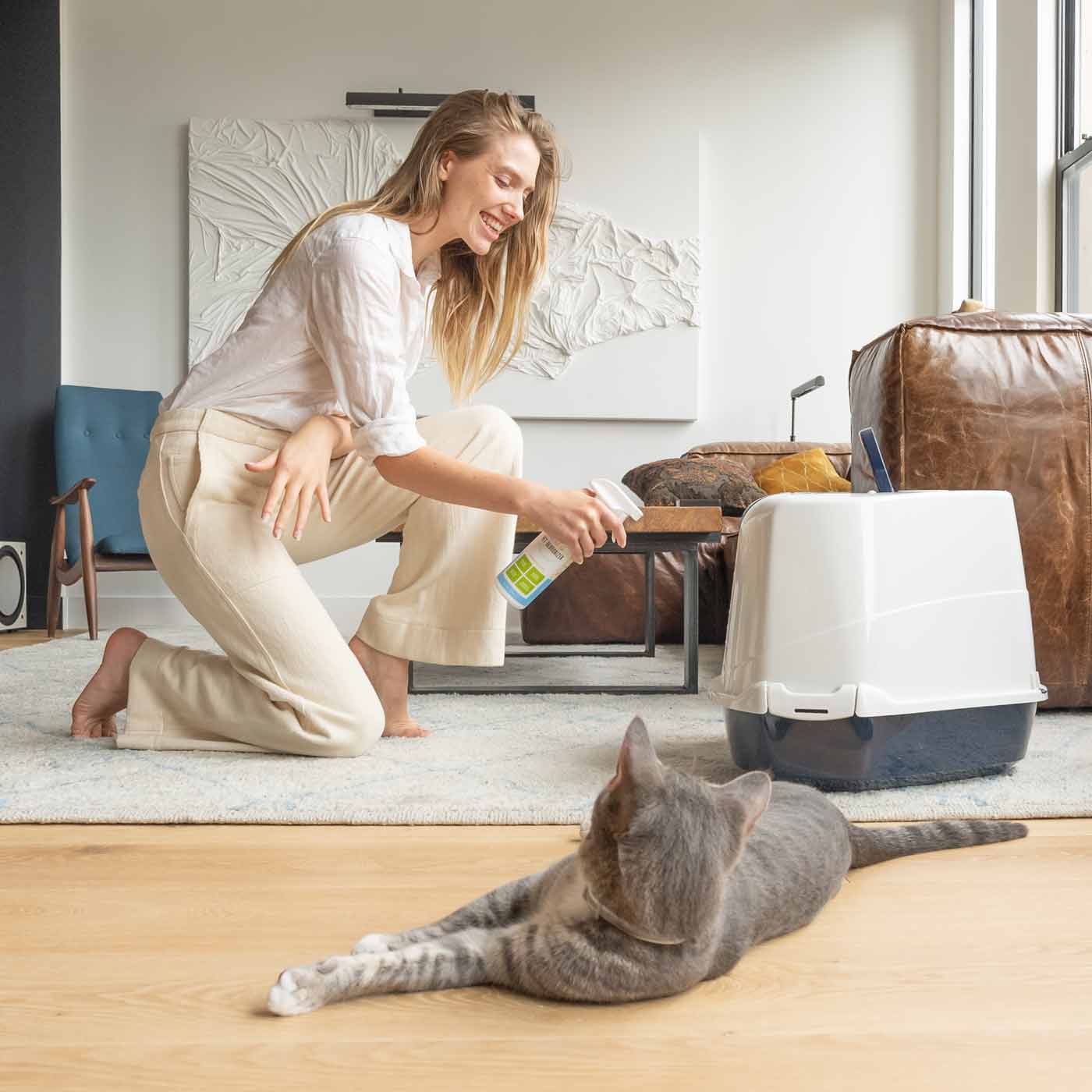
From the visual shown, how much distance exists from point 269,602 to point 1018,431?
1223mm

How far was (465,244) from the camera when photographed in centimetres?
181

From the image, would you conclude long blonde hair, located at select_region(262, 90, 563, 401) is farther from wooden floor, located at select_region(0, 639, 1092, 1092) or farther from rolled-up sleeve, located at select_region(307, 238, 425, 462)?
wooden floor, located at select_region(0, 639, 1092, 1092)

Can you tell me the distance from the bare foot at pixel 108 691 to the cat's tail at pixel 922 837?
44.3 inches

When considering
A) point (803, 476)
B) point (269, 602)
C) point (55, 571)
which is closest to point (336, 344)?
point (269, 602)

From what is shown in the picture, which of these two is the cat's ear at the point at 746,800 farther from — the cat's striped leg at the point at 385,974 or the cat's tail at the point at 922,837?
the cat's tail at the point at 922,837

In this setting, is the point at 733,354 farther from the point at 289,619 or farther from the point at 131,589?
the point at 289,619

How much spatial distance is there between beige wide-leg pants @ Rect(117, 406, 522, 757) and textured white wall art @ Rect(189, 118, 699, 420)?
3125 mm

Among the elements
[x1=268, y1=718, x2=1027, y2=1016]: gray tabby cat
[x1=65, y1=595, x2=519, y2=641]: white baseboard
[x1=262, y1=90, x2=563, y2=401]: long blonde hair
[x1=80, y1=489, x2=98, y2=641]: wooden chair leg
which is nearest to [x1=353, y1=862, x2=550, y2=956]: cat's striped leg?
[x1=268, y1=718, x2=1027, y2=1016]: gray tabby cat

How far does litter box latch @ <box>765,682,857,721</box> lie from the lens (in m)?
1.26

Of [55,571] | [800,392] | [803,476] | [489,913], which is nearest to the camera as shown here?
[489,913]

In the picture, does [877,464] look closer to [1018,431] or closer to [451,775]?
[1018,431]

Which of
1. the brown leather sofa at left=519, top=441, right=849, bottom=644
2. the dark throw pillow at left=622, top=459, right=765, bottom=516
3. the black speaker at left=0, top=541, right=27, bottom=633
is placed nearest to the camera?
the brown leather sofa at left=519, top=441, right=849, bottom=644

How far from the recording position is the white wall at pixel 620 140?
15.8 feet

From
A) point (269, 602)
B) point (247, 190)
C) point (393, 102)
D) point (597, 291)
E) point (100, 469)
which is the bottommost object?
point (269, 602)
